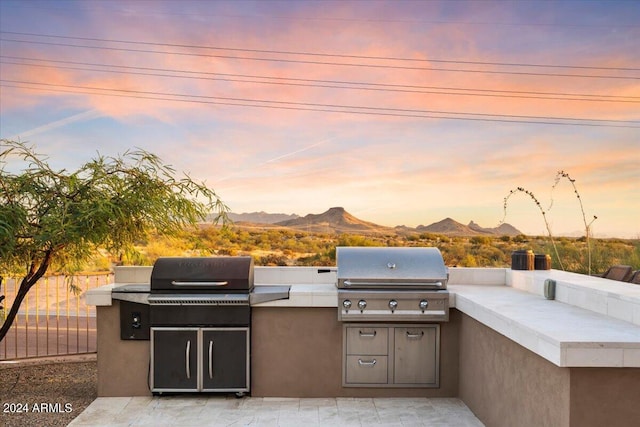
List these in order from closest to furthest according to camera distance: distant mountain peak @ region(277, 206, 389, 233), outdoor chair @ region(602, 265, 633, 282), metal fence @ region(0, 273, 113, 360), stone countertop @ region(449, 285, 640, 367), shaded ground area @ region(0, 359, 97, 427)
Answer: stone countertop @ region(449, 285, 640, 367), shaded ground area @ region(0, 359, 97, 427), outdoor chair @ region(602, 265, 633, 282), metal fence @ region(0, 273, 113, 360), distant mountain peak @ region(277, 206, 389, 233)

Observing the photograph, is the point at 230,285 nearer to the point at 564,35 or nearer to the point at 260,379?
the point at 260,379

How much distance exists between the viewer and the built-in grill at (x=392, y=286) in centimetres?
454

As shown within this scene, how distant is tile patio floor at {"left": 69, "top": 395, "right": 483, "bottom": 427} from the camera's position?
4.14 metres

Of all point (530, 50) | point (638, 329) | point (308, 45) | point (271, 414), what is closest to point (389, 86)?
point (308, 45)

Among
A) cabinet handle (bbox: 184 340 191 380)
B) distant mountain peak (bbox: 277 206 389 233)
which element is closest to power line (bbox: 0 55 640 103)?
distant mountain peak (bbox: 277 206 389 233)

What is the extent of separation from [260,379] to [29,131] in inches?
209

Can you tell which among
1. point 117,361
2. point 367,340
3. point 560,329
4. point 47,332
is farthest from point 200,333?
point 560,329

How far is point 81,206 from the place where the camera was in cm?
472

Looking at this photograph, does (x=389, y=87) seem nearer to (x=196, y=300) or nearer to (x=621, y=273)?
(x=621, y=273)

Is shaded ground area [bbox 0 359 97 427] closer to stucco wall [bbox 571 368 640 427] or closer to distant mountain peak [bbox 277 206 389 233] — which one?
stucco wall [bbox 571 368 640 427]

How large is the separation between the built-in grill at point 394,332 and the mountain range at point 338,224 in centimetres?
445

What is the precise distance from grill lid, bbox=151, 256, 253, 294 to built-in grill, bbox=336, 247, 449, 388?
32.3 inches

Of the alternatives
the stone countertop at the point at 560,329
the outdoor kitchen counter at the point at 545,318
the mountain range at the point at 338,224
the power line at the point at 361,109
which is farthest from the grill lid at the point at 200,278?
the mountain range at the point at 338,224

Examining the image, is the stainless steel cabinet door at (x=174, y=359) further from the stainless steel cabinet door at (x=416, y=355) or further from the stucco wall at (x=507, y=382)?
the stucco wall at (x=507, y=382)
